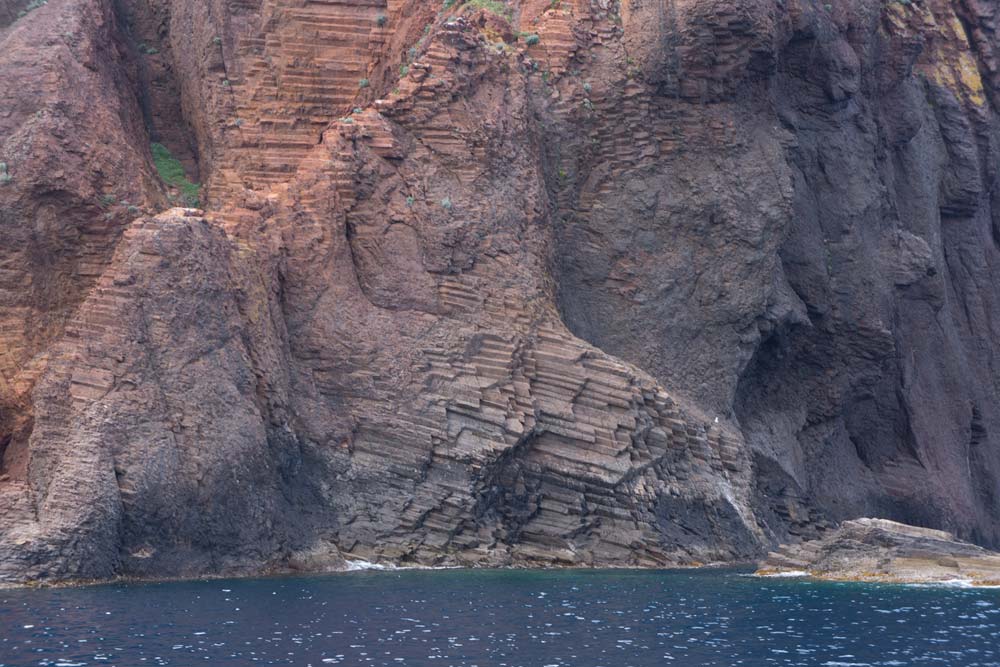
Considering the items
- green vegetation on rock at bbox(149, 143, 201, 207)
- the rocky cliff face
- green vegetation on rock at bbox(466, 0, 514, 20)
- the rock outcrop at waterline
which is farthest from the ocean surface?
green vegetation on rock at bbox(466, 0, 514, 20)

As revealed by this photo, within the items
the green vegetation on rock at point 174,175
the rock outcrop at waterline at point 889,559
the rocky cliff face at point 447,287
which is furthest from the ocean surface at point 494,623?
the green vegetation on rock at point 174,175

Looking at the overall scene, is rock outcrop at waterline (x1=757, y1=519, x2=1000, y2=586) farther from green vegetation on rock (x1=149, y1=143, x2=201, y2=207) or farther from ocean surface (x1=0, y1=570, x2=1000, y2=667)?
green vegetation on rock (x1=149, y1=143, x2=201, y2=207)

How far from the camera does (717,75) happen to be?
44875 millimetres

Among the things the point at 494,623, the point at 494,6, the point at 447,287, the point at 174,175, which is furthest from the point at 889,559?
the point at 174,175

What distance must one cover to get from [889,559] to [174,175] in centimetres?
2278

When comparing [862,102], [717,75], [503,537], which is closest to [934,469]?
[862,102]

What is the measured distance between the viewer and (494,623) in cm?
2711

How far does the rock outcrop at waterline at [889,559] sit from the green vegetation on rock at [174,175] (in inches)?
750

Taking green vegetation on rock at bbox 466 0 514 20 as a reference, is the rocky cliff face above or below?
below

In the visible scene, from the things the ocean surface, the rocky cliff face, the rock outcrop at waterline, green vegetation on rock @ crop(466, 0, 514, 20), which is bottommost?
the ocean surface

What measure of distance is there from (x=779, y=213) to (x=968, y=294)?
15789mm

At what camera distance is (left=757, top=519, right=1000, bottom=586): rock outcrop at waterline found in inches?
1437

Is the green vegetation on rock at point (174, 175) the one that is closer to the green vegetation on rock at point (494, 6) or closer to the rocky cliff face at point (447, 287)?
the rocky cliff face at point (447, 287)

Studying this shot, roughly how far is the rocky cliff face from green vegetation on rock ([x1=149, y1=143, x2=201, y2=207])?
1.10 ft
